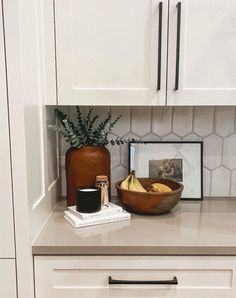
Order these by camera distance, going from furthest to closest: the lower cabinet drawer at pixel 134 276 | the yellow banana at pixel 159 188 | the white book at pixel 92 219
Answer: the yellow banana at pixel 159 188, the white book at pixel 92 219, the lower cabinet drawer at pixel 134 276

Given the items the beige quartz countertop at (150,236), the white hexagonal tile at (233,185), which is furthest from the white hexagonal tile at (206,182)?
the beige quartz countertop at (150,236)

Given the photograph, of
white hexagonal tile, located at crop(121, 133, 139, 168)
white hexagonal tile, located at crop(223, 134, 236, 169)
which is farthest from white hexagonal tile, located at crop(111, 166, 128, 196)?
white hexagonal tile, located at crop(223, 134, 236, 169)

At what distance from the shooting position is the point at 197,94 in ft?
4.31

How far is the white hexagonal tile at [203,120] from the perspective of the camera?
162 centimetres

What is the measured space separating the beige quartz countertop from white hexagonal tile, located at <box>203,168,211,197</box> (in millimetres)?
215

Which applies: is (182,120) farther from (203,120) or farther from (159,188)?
(159,188)

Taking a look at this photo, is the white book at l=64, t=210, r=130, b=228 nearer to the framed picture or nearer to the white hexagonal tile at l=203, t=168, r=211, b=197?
the framed picture

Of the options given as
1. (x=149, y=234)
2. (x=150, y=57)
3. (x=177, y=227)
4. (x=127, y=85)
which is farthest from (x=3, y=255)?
(x=150, y=57)

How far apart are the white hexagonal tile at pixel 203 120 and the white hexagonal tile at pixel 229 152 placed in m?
0.10

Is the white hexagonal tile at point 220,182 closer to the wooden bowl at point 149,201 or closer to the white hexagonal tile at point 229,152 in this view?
the white hexagonal tile at point 229,152

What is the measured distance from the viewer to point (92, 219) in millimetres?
1281

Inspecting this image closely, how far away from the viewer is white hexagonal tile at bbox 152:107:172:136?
1.63m

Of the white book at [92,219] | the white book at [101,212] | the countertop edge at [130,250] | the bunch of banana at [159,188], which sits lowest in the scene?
the countertop edge at [130,250]

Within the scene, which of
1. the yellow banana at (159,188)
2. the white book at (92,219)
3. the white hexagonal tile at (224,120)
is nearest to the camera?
the white book at (92,219)
